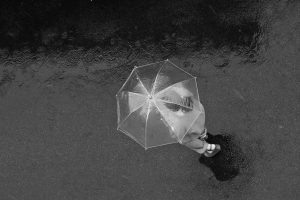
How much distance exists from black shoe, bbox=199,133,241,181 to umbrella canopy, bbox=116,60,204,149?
1278 mm

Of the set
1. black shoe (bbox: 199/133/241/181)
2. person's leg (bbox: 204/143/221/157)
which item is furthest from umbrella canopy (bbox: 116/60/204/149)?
black shoe (bbox: 199/133/241/181)

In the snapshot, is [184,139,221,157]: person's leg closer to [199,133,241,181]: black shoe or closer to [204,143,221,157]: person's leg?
[204,143,221,157]: person's leg

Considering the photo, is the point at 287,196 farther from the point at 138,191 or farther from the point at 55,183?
the point at 55,183

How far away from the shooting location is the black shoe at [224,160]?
588 centimetres

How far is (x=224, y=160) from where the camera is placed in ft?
19.4

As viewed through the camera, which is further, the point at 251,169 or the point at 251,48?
the point at 251,48

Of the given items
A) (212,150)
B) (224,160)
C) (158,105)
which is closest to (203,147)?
(212,150)

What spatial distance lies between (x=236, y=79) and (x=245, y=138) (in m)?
0.86

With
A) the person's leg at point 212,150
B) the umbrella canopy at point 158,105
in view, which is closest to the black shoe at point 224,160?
the person's leg at point 212,150

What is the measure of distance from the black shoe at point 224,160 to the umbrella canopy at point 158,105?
128 cm

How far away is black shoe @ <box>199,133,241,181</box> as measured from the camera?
→ 5.88m

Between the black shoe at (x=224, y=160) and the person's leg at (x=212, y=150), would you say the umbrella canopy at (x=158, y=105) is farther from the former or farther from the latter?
the black shoe at (x=224, y=160)

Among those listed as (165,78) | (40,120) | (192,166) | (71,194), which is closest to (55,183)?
(71,194)

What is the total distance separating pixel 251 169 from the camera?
586cm
